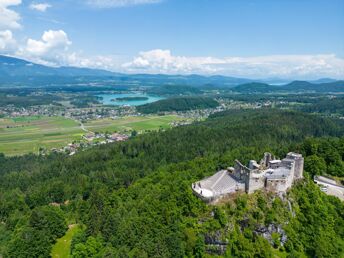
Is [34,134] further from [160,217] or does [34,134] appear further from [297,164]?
[297,164]

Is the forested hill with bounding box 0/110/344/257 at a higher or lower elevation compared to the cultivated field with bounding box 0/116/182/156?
higher

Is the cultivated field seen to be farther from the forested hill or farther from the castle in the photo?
the castle

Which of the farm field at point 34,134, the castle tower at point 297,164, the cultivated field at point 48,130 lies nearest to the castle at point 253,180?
the castle tower at point 297,164

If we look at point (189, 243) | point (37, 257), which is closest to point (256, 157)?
point (189, 243)

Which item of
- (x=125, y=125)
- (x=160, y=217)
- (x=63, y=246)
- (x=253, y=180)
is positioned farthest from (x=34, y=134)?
(x=253, y=180)

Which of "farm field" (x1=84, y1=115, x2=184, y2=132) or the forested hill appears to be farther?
"farm field" (x1=84, y1=115, x2=184, y2=132)

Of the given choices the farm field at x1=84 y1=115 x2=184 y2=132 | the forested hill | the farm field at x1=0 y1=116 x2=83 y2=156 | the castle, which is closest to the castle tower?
the castle

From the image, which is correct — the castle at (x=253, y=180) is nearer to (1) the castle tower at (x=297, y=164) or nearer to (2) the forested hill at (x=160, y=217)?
(1) the castle tower at (x=297, y=164)
